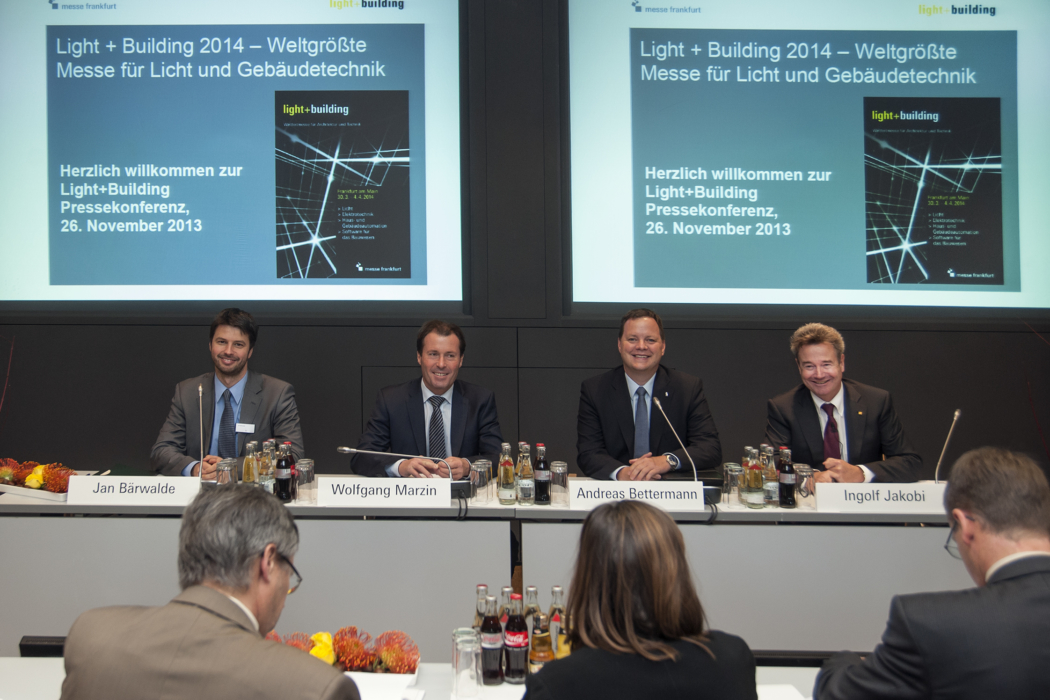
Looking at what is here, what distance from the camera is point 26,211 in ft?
12.6

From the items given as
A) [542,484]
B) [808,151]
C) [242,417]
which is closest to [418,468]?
[542,484]

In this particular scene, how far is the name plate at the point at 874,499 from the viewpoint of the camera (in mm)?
2285

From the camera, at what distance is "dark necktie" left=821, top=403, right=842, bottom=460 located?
2904 mm

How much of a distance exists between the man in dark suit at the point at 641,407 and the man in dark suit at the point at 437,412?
17.9 inches

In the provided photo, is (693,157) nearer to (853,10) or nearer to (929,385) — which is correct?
(853,10)

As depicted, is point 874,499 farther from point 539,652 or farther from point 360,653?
point 360,653

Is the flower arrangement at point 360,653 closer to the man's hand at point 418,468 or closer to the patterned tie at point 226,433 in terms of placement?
the man's hand at point 418,468

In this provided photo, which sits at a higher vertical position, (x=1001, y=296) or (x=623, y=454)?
(x=1001, y=296)

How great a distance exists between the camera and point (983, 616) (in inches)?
42.4

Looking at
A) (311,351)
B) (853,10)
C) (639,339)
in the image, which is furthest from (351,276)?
(853,10)

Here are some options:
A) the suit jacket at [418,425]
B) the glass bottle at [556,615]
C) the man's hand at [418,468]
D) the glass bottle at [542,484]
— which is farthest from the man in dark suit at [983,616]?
the suit jacket at [418,425]

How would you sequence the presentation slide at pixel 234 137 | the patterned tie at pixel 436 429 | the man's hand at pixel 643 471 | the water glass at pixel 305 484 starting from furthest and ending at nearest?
1. the presentation slide at pixel 234 137
2. the patterned tie at pixel 436 429
3. the man's hand at pixel 643 471
4. the water glass at pixel 305 484

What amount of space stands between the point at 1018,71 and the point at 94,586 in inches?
197

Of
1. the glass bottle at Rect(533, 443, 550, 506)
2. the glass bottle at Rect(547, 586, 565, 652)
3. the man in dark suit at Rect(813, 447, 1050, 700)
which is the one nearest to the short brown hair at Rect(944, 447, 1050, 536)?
the man in dark suit at Rect(813, 447, 1050, 700)
